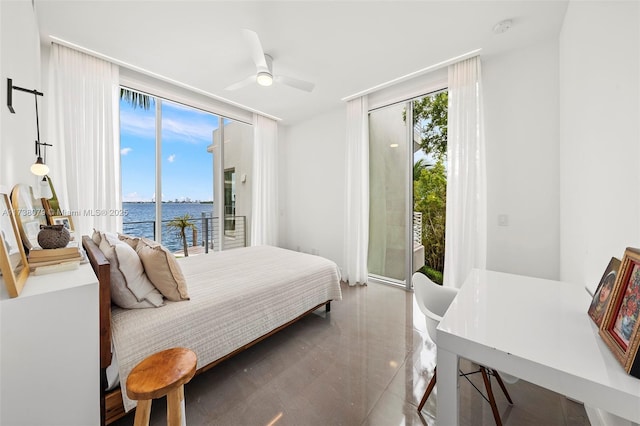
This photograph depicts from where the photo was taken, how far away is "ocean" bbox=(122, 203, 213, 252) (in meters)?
3.27

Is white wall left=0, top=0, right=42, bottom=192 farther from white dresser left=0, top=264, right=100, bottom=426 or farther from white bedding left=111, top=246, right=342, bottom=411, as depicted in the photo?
white bedding left=111, top=246, right=342, bottom=411

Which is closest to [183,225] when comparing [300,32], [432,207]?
[300,32]

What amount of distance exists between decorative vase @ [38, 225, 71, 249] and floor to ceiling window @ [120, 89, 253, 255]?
80.7 inches

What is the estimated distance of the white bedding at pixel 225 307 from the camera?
A: 4.35ft

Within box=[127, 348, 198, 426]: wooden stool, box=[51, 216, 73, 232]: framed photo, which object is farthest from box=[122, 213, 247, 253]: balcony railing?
box=[127, 348, 198, 426]: wooden stool

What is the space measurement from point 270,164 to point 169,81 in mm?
1955

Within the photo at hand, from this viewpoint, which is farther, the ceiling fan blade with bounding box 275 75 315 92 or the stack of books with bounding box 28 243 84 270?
the ceiling fan blade with bounding box 275 75 315 92

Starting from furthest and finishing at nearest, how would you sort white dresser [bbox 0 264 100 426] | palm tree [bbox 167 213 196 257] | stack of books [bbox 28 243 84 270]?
palm tree [bbox 167 213 196 257] → stack of books [bbox 28 243 84 270] → white dresser [bbox 0 264 100 426]

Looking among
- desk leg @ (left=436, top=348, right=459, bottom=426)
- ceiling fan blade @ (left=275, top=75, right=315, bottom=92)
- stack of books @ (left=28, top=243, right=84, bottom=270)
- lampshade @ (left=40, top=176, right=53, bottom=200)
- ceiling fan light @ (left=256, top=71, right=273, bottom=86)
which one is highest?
ceiling fan blade @ (left=275, top=75, right=315, bottom=92)

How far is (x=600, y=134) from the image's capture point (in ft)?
4.37

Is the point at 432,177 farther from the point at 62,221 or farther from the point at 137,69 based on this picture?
the point at 62,221

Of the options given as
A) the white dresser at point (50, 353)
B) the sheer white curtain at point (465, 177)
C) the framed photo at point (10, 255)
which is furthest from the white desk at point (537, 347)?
the framed photo at point (10, 255)

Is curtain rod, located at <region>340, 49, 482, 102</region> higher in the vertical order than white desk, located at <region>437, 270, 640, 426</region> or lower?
higher

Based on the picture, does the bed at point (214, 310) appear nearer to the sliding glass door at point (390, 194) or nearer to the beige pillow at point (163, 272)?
the beige pillow at point (163, 272)
